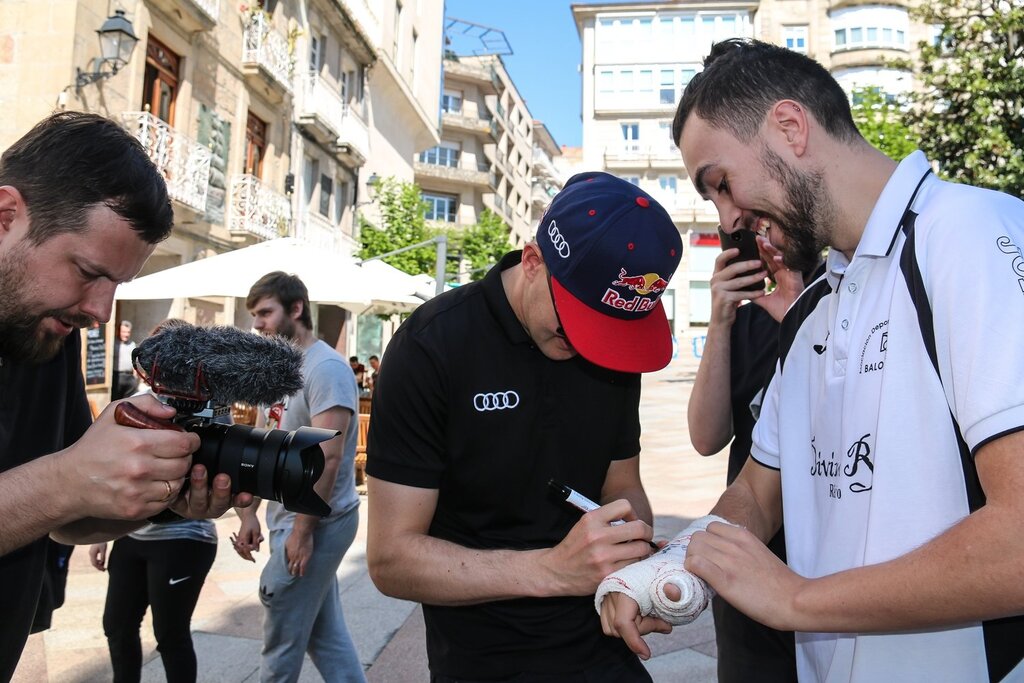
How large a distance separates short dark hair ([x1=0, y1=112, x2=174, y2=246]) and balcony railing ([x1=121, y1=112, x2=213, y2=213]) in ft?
36.5

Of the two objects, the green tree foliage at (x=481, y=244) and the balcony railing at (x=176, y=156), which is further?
the green tree foliage at (x=481, y=244)

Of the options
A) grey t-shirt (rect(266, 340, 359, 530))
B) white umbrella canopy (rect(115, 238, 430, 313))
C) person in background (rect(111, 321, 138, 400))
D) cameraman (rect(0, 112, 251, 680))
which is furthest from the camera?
person in background (rect(111, 321, 138, 400))

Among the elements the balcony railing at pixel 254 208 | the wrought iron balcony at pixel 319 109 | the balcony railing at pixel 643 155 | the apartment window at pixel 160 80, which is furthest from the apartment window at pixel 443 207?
the apartment window at pixel 160 80

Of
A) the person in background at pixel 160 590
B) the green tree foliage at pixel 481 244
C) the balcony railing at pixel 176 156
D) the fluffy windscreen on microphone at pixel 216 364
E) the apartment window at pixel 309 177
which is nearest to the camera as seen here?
the fluffy windscreen on microphone at pixel 216 364

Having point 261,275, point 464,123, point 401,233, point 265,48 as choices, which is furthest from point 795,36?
point 261,275

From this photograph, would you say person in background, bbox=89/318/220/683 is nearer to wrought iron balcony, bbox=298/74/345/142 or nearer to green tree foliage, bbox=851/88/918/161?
wrought iron balcony, bbox=298/74/345/142

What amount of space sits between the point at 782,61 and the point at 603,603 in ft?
4.49

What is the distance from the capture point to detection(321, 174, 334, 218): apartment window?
71.8ft

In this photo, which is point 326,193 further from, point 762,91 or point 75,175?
point 762,91

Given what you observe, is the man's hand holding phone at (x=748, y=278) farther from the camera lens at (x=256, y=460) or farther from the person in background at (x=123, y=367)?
the person in background at (x=123, y=367)

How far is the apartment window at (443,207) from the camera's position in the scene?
4966 centimetres

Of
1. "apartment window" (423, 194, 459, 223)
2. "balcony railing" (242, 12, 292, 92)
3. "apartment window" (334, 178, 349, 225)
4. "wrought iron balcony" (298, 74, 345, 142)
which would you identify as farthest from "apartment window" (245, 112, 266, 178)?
"apartment window" (423, 194, 459, 223)

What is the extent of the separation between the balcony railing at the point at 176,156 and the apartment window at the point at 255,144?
286cm

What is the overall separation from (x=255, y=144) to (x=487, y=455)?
17741mm
